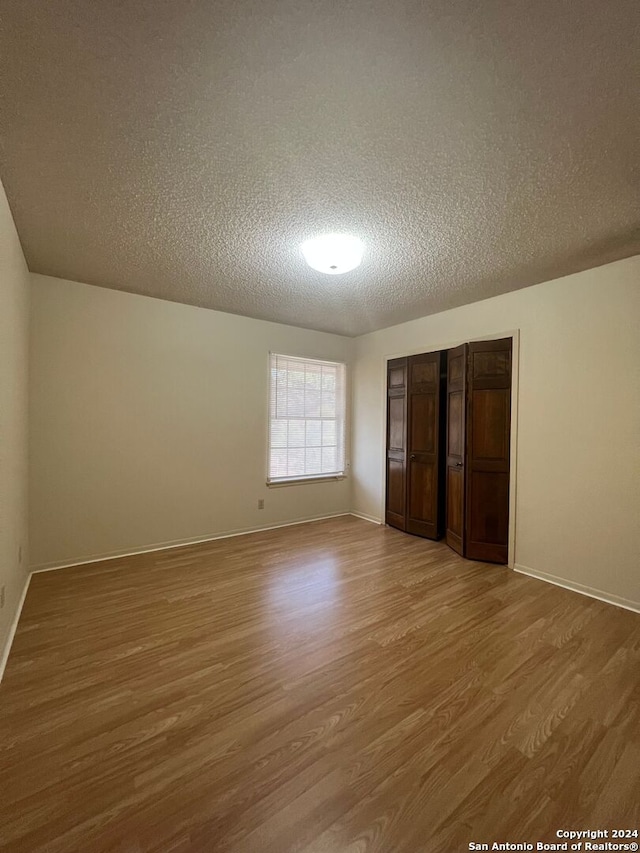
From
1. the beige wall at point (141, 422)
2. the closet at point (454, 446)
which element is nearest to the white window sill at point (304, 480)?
the beige wall at point (141, 422)

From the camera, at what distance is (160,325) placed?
150 inches

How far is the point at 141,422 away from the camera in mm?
3752

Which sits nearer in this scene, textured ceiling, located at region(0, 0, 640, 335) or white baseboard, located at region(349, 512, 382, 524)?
textured ceiling, located at region(0, 0, 640, 335)

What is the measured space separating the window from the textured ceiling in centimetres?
208

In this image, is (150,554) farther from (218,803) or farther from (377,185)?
(377,185)

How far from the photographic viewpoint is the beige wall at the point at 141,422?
10.7ft

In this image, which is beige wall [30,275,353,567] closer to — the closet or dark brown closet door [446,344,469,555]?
the closet

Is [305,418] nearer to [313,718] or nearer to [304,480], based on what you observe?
[304,480]

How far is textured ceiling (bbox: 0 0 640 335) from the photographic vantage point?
115 cm

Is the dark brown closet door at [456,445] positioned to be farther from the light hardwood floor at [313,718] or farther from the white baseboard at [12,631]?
the white baseboard at [12,631]

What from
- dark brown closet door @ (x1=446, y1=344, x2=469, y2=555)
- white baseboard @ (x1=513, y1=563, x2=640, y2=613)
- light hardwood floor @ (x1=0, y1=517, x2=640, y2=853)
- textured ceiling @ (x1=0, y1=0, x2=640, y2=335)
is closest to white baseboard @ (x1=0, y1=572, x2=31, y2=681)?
light hardwood floor @ (x1=0, y1=517, x2=640, y2=853)

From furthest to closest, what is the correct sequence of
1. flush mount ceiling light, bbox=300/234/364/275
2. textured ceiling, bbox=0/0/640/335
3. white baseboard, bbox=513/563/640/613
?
white baseboard, bbox=513/563/640/613 < flush mount ceiling light, bbox=300/234/364/275 < textured ceiling, bbox=0/0/640/335

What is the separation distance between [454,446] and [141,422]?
3.41 meters

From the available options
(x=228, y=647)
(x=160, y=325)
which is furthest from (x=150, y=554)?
(x=160, y=325)
